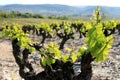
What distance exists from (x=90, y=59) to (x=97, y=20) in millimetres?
1639

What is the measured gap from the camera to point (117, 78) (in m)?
21.9

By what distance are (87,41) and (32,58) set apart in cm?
2145

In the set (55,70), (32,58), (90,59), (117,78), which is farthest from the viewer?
(32,58)

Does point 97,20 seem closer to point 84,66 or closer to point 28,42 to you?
point 84,66

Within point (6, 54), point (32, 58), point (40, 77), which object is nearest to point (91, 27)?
point (40, 77)

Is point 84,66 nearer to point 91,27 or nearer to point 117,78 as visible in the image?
point 91,27

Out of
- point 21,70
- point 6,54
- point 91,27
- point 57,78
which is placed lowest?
point 6,54

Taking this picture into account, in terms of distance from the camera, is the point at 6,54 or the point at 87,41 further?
the point at 6,54

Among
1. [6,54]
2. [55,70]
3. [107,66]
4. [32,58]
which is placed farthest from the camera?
[6,54]

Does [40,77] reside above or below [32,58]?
above

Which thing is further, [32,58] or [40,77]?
[32,58]

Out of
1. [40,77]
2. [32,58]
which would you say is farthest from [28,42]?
[32,58]

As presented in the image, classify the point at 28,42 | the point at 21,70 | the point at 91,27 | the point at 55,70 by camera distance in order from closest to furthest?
the point at 91,27 < the point at 55,70 < the point at 28,42 < the point at 21,70

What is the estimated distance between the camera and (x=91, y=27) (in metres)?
11.1
